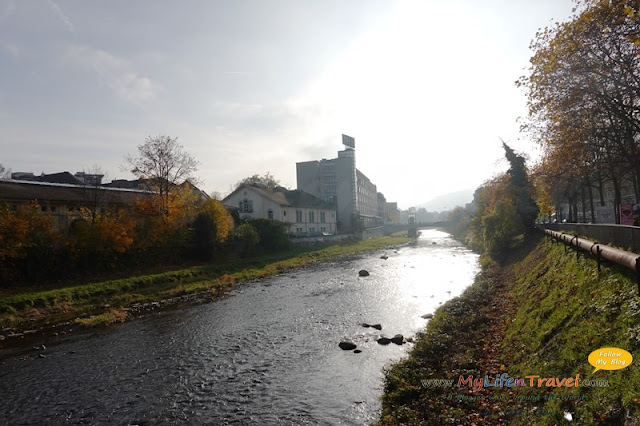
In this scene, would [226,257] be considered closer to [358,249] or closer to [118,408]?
[358,249]

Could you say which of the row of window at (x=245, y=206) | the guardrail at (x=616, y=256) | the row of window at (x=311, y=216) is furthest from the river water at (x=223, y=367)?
the row of window at (x=311, y=216)

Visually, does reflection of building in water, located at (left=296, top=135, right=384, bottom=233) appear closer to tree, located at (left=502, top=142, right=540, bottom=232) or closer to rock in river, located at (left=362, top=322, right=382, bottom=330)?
tree, located at (left=502, top=142, right=540, bottom=232)

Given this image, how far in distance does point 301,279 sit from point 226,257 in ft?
50.7

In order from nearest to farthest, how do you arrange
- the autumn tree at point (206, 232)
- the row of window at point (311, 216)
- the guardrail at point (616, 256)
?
the guardrail at point (616, 256), the autumn tree at point (206, 232), the row of window at point (311, 216)

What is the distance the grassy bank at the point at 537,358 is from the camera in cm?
677

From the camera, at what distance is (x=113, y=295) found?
29500 millimetres

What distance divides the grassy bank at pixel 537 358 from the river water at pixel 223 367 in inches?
55.4

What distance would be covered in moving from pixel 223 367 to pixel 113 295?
2014cm

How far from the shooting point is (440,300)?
24031mm

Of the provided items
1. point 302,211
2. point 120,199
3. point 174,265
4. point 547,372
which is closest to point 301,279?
point 174,265

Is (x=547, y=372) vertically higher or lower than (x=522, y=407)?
higher

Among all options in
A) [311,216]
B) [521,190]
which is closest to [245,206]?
[311,216]

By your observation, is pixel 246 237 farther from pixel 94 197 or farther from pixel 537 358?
pixel 537 358

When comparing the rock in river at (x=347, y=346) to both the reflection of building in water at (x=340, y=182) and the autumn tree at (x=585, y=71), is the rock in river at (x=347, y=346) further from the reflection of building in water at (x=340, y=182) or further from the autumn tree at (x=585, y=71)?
the reflection of building in water at (x=340, y=182)
